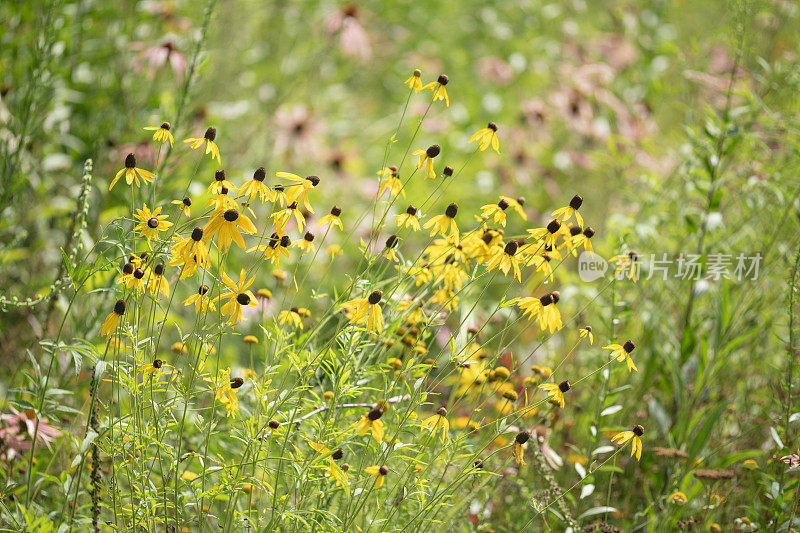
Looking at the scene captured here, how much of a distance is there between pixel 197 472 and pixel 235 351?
37.8 inches

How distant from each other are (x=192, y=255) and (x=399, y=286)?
1.40 feet

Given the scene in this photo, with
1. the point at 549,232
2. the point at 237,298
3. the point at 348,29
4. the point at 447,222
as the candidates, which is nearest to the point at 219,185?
the point at 237,298

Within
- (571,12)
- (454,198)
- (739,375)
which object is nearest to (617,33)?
(571,12)

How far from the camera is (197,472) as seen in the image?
128cm

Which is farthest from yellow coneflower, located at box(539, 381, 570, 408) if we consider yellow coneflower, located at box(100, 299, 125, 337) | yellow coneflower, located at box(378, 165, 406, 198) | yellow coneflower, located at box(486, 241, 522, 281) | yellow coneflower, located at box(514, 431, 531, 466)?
yellow coneflower, located at box(100, 299, 125, 337)

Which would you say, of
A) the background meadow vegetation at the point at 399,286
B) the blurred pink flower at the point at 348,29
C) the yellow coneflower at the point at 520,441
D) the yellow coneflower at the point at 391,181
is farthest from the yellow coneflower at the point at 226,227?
the blurred pink flower at the point at 348,29

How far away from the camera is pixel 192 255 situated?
37.5 inches

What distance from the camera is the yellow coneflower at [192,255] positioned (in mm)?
942

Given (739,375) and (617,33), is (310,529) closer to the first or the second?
(739,375)

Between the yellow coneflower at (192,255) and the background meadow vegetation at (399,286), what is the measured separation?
7 cm

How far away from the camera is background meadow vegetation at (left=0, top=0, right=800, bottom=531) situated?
1115mm

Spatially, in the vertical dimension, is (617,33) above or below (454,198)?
above

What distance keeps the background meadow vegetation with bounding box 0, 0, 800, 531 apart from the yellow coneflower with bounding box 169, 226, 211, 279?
0.07 metres

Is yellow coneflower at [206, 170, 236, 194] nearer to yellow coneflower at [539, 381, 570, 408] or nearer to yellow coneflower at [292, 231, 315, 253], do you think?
yellow coneflower at [292, 231, 315, 253]
